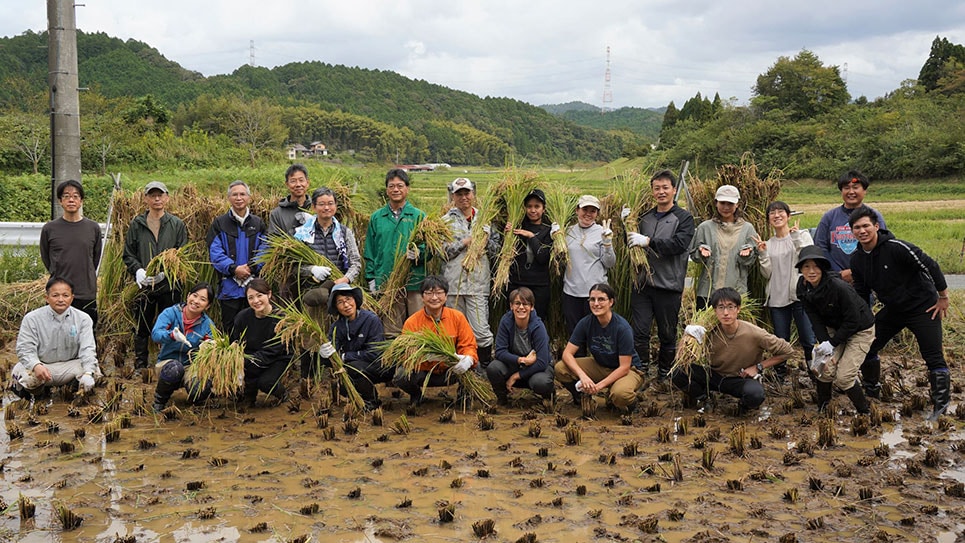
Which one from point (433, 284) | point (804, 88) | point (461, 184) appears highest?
point (804, 88)

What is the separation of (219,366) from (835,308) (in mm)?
4381

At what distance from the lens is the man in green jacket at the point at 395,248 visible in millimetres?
6332

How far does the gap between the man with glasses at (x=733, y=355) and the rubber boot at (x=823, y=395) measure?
0.31 meters

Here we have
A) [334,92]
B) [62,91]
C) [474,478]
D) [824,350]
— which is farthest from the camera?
[334,92]

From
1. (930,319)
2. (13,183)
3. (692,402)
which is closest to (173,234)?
(692,402)

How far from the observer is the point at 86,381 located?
575 centimetres

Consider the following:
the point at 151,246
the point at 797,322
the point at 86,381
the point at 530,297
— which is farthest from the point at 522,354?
the point at 151,246

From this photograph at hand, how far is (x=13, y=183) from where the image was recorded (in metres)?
16.7

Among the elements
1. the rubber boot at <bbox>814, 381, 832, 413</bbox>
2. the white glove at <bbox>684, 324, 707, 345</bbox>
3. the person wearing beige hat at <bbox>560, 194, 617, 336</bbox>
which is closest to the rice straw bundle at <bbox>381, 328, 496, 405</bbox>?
the person wearing beige hat at <bbox>560, 194, 617, 336</bbox>

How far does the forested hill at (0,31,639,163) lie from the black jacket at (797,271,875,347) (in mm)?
25775

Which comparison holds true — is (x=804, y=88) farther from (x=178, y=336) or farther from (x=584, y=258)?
(x=178, y=336)

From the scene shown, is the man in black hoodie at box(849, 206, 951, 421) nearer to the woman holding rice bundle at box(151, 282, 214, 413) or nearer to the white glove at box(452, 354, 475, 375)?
the white glove at box(452, 354, 475, 375)

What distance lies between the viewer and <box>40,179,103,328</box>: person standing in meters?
6.25

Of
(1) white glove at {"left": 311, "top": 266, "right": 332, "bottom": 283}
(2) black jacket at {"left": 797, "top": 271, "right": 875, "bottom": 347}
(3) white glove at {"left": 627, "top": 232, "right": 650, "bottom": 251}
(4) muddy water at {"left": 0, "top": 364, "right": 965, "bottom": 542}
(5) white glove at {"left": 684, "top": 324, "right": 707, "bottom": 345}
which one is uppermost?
(3) white glove at {"left": 627, "top": 232, "right": 650, "bottom": 251}
